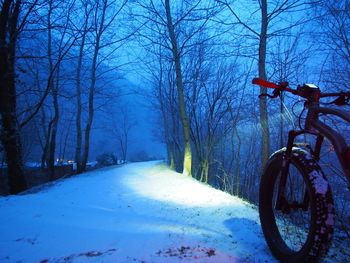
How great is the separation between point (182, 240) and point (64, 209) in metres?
2.67

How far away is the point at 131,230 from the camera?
11.7 feet

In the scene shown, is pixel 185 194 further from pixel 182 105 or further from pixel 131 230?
pixel 182 105

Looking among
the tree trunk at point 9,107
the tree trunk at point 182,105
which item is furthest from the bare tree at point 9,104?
the tree trunk at point 182,105

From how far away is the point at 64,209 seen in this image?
4.86 meters

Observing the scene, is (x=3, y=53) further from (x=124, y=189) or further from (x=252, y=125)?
(x=252, y=125)

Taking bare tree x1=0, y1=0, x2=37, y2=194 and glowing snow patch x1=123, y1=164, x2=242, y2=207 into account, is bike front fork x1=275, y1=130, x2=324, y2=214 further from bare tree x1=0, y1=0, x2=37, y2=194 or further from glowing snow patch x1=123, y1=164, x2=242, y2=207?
bare tree x1=0, y1=0, x2=37, y2=194

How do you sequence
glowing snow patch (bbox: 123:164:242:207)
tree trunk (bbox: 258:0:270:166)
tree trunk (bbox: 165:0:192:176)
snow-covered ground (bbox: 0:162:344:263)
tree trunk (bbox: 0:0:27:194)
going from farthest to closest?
tree trunk (bbox: 165:0:192:176), tree trunk (bbox: 0:0:27:194), tree trunk (bbox: 258:0:270:166), glowing snow patch (bbox: 123:164:242:207), snow-covered ground (bbox: 0:162:344:263)

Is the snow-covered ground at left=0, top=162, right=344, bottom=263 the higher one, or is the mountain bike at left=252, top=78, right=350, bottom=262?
the mountain bike at left=252, top=78, right=350, bottom=262

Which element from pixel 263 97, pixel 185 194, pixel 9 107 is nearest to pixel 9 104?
pixel 9 107

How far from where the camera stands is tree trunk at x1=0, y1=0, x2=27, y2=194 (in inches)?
306

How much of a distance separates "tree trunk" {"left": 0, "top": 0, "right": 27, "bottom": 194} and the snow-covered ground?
110 inches

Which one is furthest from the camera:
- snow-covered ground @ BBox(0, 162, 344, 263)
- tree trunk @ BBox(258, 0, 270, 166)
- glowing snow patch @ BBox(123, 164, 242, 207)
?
tree trunk @ BBox(258, 0, 270, 166)

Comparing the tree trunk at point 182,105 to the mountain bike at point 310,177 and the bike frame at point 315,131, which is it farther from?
the bike frame at point 315,131

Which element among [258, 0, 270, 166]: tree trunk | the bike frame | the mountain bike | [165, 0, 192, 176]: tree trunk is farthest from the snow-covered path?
[165, 0, 192, 176]: tree trunk
